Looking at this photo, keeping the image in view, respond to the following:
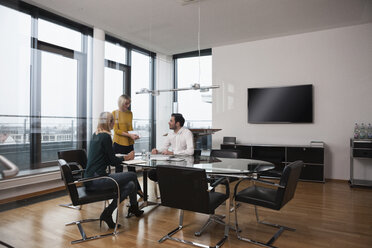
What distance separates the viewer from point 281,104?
19.1ft

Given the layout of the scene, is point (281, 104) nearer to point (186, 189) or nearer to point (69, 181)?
point (186, 189)

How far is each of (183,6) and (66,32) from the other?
227 centimetres

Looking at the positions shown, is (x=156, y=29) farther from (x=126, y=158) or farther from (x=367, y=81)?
(x=367, y=81)

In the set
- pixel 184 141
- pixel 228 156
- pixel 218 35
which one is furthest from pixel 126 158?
pixel 218 35

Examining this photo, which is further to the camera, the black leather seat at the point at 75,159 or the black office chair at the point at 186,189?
the black leather seat at the point at 75,159

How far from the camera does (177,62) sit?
294 inches

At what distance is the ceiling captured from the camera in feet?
14.3

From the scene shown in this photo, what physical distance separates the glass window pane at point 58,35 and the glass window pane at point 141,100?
1567 mm

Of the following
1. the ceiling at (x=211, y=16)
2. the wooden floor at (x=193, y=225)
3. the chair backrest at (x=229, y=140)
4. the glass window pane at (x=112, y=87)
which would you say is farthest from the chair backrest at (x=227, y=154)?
the glass window pane at (x=112, y=87)

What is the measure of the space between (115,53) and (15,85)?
100 inches

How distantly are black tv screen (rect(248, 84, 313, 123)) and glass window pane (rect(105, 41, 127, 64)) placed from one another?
119 inches

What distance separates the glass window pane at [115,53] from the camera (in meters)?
5.74

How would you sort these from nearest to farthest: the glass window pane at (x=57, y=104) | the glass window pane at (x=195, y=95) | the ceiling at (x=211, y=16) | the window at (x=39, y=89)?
the window at (x=39, y=89)
the ceiling at (x=211, y=16)
the glass window pane at (x=57, y=104)
the glass window pane at (x=195, y=95)

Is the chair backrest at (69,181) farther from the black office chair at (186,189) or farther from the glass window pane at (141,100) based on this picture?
the glass window pane at (141,100)
